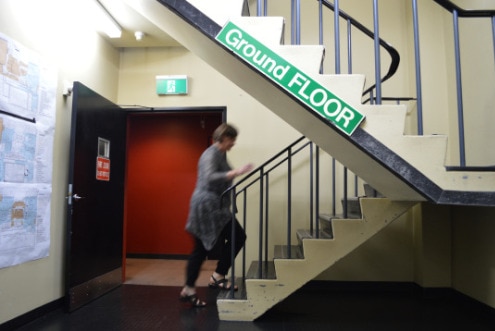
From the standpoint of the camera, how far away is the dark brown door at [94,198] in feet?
8.40

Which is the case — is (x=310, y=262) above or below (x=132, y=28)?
below

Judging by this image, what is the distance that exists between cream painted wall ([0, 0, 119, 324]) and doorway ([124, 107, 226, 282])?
177 cm

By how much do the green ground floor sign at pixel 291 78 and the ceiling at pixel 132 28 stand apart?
148 cm

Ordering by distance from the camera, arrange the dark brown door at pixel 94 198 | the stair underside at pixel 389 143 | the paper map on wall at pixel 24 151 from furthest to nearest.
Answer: the dark brown door at pixel 94 198, the paper map on wall at pixel 24 151, the stair underside at pixel 389 143

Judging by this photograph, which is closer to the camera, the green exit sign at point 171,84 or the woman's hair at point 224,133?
the woman's hair at point 224,133

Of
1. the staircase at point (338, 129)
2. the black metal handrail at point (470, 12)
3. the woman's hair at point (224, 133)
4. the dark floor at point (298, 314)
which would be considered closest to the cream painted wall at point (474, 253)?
the dark floor at point (298, 314)

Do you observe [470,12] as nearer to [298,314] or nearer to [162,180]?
[298,314]

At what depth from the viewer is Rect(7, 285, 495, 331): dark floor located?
2211 millimetres

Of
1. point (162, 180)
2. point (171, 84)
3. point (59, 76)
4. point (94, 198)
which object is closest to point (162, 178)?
point (162, 180)

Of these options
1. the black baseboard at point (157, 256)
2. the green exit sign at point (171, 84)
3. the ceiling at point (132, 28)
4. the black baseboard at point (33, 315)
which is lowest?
the black baseboard at point (157, 256)

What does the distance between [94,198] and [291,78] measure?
209 cm

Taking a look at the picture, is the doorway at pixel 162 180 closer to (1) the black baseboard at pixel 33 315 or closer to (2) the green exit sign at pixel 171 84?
(2) the green exit sign at pixel 171 84

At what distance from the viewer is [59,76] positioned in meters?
2.62

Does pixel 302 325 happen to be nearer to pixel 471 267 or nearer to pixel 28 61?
pixel 471 267
